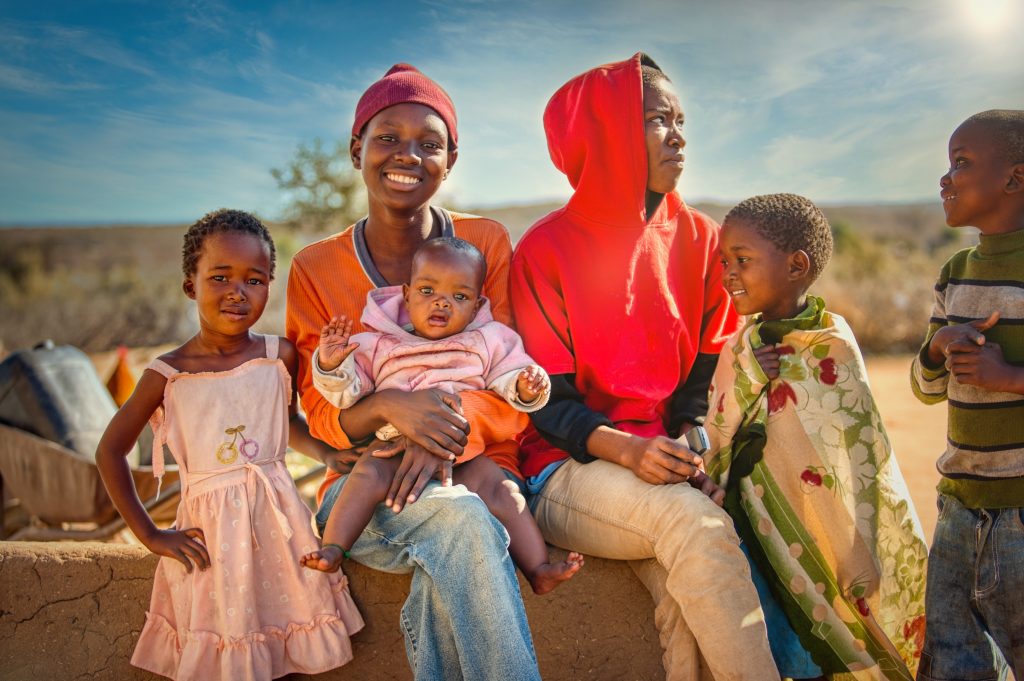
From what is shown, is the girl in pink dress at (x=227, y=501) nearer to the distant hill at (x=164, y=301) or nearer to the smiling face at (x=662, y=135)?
the smiling face at (x=662, y=135)

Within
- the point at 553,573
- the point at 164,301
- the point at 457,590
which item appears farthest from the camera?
the point at 164,301

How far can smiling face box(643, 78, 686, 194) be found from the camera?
3.04 metres

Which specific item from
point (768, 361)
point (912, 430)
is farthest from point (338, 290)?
point (912, 430)

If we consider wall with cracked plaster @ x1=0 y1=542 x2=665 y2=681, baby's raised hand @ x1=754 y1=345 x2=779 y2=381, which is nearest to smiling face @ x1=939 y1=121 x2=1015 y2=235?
baby's raised hand @ x1=754 y1=345 x2=779 y2=381

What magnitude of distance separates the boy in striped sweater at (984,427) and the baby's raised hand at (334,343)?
1857 millimetres

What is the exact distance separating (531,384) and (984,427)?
1437 millimetres

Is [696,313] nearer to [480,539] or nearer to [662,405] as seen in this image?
[662,405]

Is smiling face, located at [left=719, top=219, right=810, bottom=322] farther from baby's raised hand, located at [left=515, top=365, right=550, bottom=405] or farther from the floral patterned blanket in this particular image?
baby's raised hand, located at [left=515, top=365, right=550, bottom=405]

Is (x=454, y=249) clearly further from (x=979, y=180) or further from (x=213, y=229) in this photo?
(x=979, y=180)

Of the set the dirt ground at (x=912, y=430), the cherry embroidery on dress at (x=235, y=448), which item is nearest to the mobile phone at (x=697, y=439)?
the cherry embroidery on dress at (x=235, y=448)

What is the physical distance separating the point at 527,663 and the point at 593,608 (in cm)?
59

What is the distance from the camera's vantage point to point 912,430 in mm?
9344

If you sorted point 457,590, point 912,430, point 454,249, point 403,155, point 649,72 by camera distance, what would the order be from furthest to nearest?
point 912,430
point 649,72
point 403,155
point 454,249
point 457,590

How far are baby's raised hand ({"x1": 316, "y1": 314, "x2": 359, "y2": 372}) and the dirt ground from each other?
190 inches
